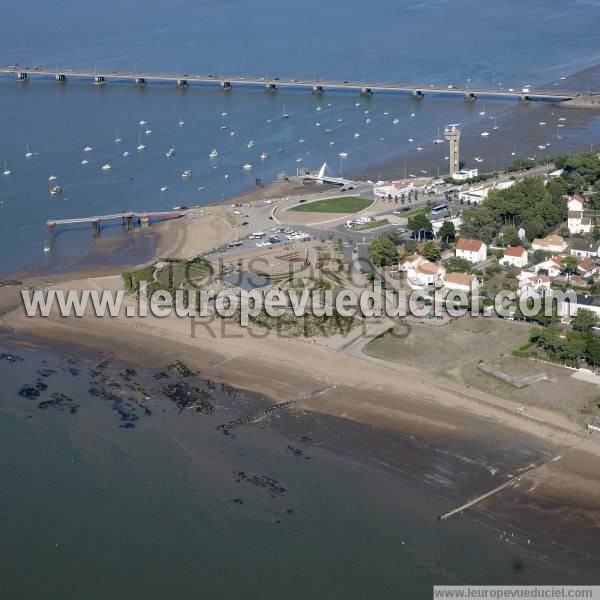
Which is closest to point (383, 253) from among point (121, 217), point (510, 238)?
point (510, 238)

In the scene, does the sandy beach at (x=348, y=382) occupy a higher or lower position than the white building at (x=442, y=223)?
lower

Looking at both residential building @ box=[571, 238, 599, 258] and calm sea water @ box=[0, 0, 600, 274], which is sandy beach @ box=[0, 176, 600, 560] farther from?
residential building @ box=[571, 238, 599, 258]


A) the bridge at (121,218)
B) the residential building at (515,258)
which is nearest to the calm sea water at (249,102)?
the bridge at (121,218)

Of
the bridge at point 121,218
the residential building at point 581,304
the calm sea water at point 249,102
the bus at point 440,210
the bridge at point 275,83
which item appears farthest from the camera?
the bridge at point 275,83

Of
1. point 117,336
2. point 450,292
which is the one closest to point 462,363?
point 450,292

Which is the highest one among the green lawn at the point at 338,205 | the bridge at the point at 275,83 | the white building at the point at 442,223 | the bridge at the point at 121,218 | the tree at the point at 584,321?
the bridge at the point at 275,83

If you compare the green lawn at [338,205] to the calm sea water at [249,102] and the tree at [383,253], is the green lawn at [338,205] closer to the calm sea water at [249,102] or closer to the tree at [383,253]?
the calm sea water at [249,102]

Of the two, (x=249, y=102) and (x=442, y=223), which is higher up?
(x=249, y=102)

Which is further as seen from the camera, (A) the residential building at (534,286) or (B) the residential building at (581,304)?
(A) the residential building at (534,286)

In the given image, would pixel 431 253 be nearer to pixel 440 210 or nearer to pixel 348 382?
pixel 440 210
